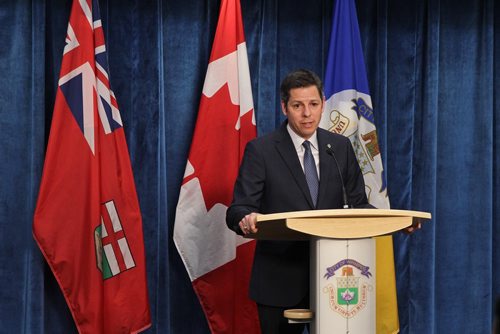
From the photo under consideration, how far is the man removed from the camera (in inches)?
119

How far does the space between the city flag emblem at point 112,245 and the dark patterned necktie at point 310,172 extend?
1.41 metres

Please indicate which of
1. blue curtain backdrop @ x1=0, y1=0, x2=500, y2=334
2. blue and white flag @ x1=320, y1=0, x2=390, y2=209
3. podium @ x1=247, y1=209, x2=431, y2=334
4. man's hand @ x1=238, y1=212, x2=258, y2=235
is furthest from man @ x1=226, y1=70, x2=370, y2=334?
blue curtain backdrop @ x1=0, y1=0, x2=500, y2=334

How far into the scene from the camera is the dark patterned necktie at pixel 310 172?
9.99 feet

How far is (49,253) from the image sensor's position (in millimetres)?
4031

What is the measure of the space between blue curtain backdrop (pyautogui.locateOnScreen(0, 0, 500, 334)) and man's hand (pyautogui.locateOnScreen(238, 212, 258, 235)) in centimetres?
174

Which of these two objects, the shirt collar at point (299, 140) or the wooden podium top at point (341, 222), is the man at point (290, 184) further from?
the wooden podium top at point (341, 222)

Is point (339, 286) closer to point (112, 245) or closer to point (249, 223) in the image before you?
point (249, 223)

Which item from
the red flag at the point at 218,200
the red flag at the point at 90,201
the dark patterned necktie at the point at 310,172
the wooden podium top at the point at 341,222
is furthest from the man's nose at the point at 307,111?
the red flag at the point at 90,201

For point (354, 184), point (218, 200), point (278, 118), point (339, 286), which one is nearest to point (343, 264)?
point (339, 286)

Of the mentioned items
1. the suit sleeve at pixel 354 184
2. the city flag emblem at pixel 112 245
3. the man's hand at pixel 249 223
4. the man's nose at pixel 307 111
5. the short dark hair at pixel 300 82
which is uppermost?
the short dark hair at pixel 300 82

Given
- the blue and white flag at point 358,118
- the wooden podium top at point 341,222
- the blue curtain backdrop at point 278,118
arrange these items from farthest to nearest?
the blue and white flag at point 358,118 < the blue curtain backdrop at point 278,118 < the wooden podium top at point 341,222

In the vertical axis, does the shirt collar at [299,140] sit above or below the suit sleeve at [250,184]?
above

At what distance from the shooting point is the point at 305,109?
3102mm

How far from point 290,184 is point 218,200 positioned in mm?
1282
